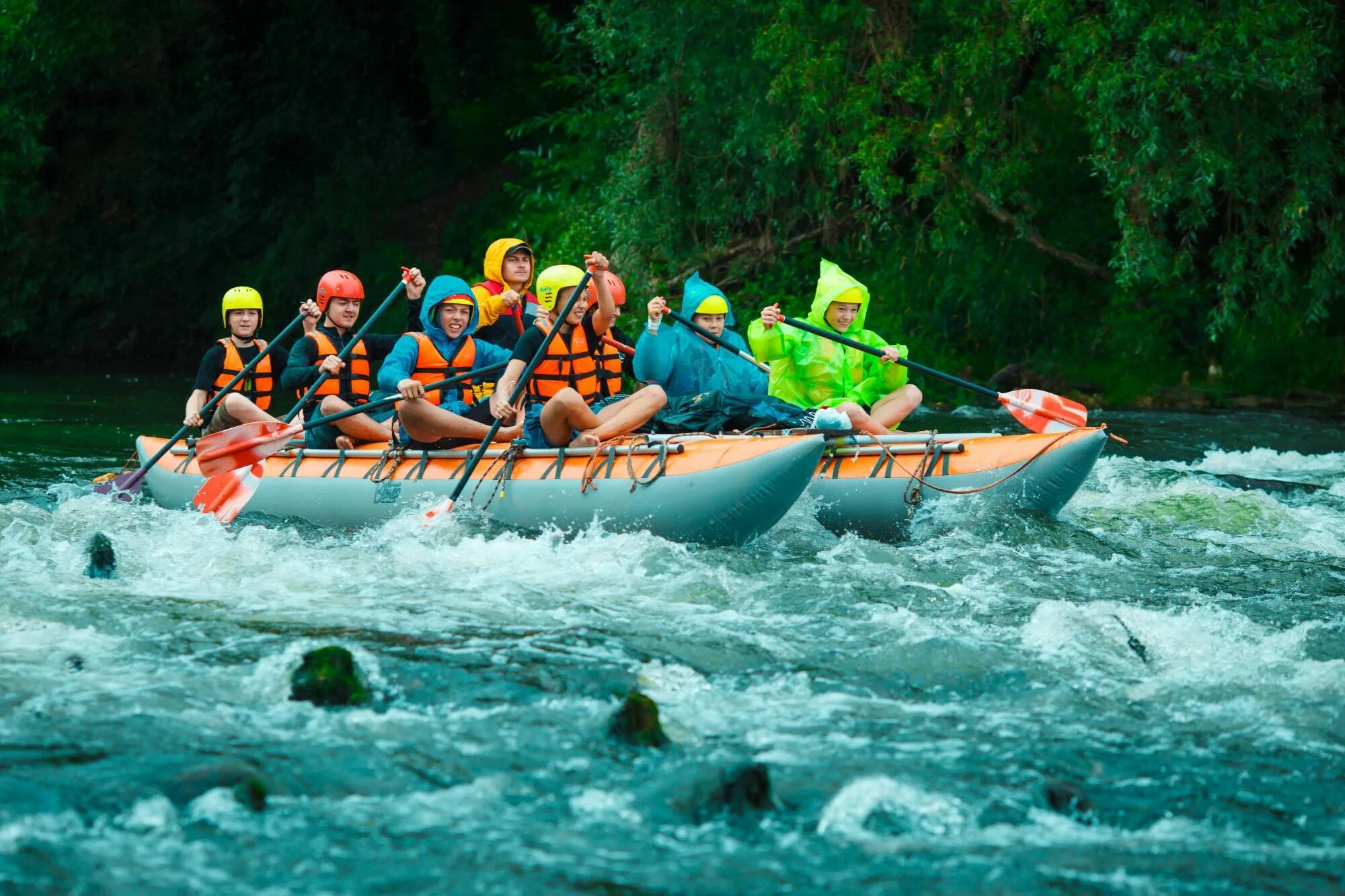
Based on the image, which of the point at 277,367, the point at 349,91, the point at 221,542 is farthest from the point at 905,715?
the point at 349,91

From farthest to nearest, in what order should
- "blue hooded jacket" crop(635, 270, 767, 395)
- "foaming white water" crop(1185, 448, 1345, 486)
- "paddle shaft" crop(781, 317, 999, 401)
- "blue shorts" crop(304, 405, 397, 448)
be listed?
"foaming white water" crop(1185, 448, 1345, 486) < "blue shorts" crop(304, 405, 397, 448) < "blue hooded jacket" crop(635, 270, 767, 395) < "paddle shaft" crop(781, 317, 999, 401)

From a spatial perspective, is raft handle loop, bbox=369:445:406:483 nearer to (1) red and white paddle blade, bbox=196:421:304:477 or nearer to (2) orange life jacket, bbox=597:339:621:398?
(1) red and white paddle blade, bbox=196:421:304:477

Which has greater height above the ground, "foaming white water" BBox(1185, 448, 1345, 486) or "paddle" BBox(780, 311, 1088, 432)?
"paddle" BBox(780, 311, 1088, 432)

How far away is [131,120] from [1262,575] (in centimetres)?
1972

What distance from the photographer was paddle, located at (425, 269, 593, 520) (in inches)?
295

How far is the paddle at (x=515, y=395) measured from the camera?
7504mm

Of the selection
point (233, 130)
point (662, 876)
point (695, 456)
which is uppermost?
point (233, 130)

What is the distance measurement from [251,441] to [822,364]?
3.24 meters

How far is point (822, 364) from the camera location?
28.3 feet

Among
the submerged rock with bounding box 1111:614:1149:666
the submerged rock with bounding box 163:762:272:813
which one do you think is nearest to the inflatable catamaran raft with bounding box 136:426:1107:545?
the submerged rock with bounding box 1111:614:1149:666

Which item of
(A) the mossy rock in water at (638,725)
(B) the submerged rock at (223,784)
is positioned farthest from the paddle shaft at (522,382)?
(B) the submerged rock at (223,784)

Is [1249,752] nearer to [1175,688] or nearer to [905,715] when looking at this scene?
[1175,688]

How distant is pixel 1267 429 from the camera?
12594mm

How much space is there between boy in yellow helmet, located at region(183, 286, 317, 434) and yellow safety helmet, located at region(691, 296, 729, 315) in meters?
2.54
